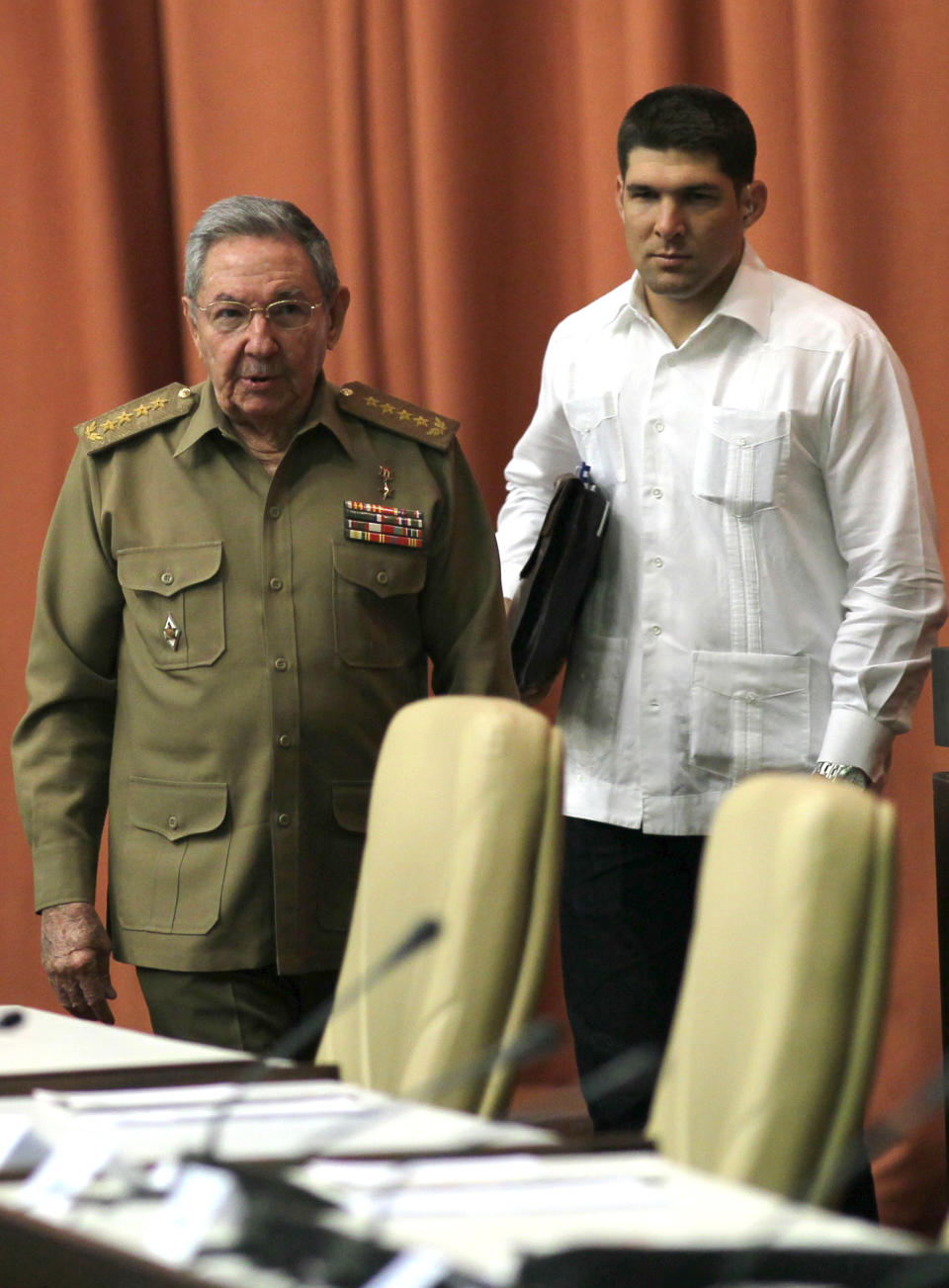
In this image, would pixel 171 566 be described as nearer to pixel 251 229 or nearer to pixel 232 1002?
pixel 251 229

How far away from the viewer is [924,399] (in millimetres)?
2734

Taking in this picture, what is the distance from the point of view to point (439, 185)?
123 inches

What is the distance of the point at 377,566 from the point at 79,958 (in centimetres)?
57

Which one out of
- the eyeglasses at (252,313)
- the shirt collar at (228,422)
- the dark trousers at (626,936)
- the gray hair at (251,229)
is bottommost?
the dark trousers at (626,936)

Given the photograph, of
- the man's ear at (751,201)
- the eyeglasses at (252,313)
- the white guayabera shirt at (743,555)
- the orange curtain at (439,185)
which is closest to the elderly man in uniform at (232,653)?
the eyeglasses at (252,313)

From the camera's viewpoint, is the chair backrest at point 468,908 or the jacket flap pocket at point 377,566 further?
the jacket flap pocket at point 377,566

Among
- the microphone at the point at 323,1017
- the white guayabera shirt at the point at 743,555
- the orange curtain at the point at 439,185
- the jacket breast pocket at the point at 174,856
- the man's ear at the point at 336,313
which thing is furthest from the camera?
the orange curtain at the point at 439,185

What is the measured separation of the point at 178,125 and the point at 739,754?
179 centimetres

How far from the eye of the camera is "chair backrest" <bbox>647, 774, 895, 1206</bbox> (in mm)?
1129

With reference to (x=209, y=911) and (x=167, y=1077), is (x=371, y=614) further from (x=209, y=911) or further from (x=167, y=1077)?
(x=167, y=1077)

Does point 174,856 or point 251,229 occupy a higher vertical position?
point 251,229

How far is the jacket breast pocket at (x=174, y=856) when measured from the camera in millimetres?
1965

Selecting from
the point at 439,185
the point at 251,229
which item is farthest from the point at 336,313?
the point at 439,185

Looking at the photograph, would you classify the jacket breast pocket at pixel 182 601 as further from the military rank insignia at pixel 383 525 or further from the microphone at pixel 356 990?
the microphone at pixel 356 990
